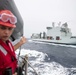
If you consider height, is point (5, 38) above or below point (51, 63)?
above

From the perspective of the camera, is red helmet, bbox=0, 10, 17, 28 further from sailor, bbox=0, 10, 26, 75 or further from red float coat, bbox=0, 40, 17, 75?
red float coat, bbox=0, 40, 17, 75

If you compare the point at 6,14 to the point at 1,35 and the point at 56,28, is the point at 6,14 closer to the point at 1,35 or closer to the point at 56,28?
the point at 1,35

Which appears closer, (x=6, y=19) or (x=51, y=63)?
(x=6, y=19)

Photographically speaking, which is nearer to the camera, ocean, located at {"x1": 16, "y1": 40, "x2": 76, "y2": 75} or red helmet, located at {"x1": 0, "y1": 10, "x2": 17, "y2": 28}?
red helmet, located at {"x1": 0, "y1": 10, "x2": 17, "y2": 28}

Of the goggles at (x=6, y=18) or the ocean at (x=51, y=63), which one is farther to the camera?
the ocean at (x=51, y=63)

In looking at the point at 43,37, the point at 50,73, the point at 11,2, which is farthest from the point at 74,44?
the point at 11,2

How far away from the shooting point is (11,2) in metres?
2.63

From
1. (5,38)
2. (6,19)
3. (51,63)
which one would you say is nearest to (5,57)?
Answer: (5,38)

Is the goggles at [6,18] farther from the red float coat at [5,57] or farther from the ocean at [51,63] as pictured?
the ocean at [51,63]

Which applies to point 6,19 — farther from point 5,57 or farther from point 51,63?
point 51,63

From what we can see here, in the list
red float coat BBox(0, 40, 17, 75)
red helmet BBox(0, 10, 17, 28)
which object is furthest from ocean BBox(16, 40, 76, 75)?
red helmet BBox(0, 10, 17, 28)

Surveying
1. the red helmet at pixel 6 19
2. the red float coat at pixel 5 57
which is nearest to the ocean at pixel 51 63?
the red float coat at pixel 5 57

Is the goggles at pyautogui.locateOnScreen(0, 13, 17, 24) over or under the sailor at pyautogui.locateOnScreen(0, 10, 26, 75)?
over

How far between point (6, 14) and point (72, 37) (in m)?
37.9
